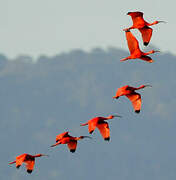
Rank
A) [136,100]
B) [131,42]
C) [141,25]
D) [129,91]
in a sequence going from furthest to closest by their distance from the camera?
[129,91] < [136,100] < [131,42] < [141,25]

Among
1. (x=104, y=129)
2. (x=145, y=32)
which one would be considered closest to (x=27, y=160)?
(x=104, y=129)

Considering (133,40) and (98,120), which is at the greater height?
(133,40)

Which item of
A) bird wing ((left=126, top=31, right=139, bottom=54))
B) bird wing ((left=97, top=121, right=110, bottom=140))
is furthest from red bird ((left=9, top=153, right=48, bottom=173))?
bird wing ((left=126, top=31, right=139, bottom=54))

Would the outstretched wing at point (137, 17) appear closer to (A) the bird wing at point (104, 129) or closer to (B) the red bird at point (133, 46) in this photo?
(B) the red bird at point (133, 46)

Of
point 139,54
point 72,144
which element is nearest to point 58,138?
point 72,144

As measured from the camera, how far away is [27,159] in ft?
169

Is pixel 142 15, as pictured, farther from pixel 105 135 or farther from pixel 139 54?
pixel 105 135

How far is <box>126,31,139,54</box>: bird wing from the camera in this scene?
52.3 meters

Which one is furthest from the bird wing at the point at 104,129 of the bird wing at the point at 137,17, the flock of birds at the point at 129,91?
the bird wing at the point at 137,17

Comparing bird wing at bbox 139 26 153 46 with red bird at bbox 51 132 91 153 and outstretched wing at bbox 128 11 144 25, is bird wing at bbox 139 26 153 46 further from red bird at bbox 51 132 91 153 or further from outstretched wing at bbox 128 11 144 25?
red bird at bbox 51 132 91 153

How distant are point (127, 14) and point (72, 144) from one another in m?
7.88

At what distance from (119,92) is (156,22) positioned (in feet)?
14.8

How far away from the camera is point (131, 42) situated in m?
52.4

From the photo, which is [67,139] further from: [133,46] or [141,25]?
[141,25]
